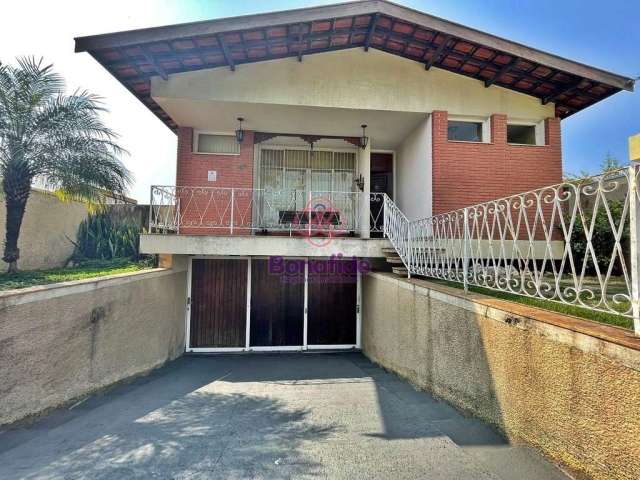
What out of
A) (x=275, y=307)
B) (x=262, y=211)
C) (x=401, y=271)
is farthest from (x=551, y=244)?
(x=262, y=211)

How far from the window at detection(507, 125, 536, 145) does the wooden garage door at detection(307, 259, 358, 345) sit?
5.38 meters

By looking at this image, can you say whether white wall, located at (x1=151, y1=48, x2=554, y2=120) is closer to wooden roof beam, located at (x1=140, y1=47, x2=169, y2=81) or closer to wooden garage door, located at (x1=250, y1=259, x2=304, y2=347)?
→ wooden roof beam, located at (x1=140, y1=47, x2=169, y2=81)

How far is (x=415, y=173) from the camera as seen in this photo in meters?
8.71

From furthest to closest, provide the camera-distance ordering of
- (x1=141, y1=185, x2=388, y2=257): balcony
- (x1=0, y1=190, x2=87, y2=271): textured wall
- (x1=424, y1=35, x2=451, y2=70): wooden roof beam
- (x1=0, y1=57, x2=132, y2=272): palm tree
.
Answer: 1. (x1=0, y1=190, x2=87, y2=271): textured wall
2. (x1=424, y1=35, x2=451, y2=70): wooden roof beam
3. (x1=141, y1=185, x2=388, y2=257): balcony
4. (x1=0, y1=57, x2=132, y2=272): palm tree

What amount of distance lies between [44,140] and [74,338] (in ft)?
13.3

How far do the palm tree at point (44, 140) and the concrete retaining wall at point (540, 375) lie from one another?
22.6 feet

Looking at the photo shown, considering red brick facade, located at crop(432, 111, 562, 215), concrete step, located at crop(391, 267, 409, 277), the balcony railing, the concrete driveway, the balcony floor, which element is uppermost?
red brick facade, located at crop(432, 111, 562, 215)

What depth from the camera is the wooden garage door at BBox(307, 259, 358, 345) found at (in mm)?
8953

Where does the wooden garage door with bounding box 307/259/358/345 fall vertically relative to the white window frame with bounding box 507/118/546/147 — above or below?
below

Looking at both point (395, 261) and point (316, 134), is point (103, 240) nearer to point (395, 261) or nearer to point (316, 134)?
point (316, 134)

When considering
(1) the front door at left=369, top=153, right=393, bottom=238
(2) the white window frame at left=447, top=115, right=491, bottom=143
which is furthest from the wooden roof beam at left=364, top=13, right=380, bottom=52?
(1) the front door at left=369, top=153, right=393, bottom=238

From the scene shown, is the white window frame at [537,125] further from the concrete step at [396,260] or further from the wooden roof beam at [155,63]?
the wooden roof beam at [155,63]

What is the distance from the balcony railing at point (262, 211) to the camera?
8188mm
